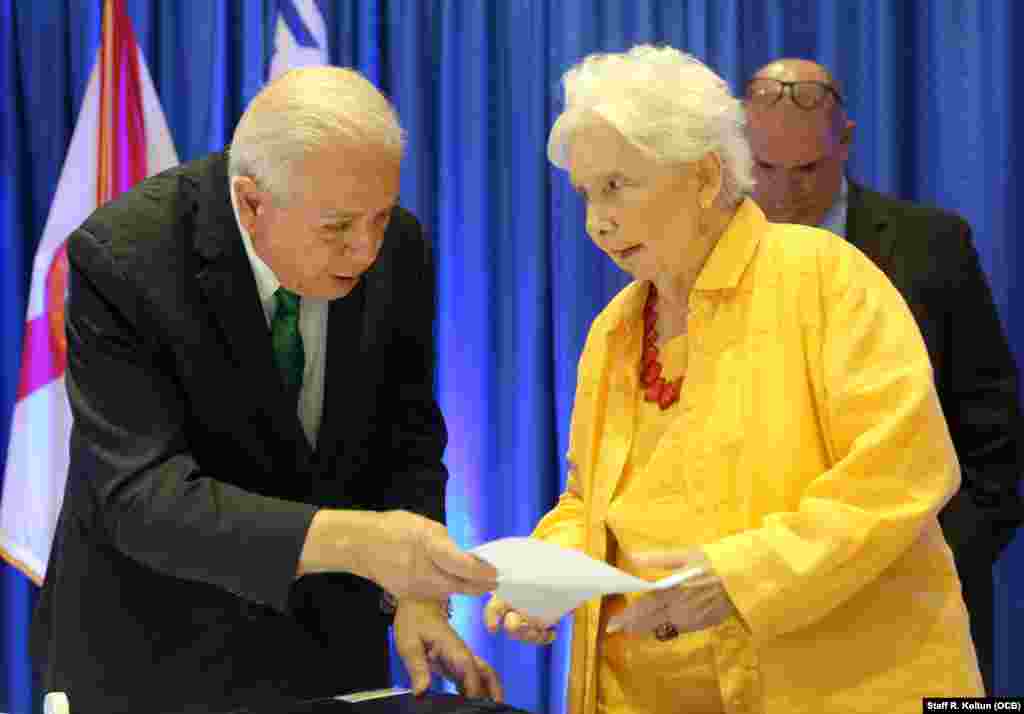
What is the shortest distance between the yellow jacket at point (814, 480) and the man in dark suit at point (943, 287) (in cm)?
124

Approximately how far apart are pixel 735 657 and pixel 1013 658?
2.23 m

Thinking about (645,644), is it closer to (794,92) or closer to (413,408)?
(413,408)

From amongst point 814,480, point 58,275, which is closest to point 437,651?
point 814,480

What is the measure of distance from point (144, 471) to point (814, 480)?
3.17 ft

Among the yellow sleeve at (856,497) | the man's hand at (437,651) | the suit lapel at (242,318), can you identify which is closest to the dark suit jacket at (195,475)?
the suit lapel at (242,318)

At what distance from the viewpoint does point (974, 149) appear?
3994mm

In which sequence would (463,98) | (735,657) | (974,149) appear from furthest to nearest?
Answer: (463,98) < (974,149) < (735,657)

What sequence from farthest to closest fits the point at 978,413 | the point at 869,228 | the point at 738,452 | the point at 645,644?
1. the point at 869,228
2. the point at 978,413
3. the point at 645,644
4. the point at 738,452

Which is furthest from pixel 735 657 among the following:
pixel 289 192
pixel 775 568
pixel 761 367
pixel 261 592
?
pixel 289 192

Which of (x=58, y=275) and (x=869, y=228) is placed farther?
(x=58, y=275)

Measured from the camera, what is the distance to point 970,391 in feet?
11.0

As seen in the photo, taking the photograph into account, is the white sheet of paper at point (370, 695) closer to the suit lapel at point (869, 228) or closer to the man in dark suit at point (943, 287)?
the man in dark suit at point (943, 287)

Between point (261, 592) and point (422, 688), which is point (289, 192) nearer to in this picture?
point (261, 592)

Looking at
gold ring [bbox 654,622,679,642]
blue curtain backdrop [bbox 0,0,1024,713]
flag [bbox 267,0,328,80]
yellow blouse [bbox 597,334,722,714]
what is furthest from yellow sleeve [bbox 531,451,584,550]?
flag [bbox 267,0,328,80]
